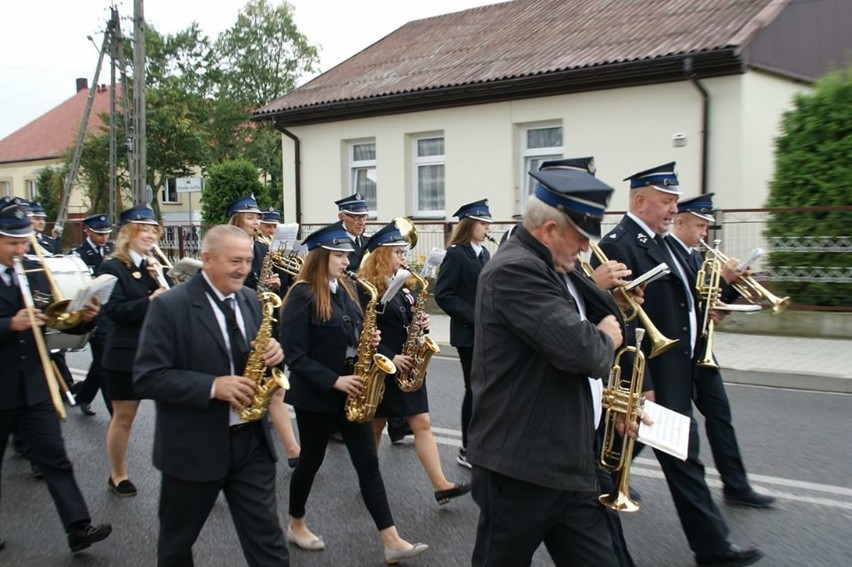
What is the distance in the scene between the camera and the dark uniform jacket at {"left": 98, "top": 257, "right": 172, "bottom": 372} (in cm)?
540

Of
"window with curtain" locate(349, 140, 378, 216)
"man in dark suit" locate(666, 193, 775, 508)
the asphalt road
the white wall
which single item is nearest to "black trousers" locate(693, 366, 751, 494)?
"man in dark suit" locate(666, 193, 775, 508)

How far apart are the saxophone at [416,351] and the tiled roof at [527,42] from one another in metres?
10.2

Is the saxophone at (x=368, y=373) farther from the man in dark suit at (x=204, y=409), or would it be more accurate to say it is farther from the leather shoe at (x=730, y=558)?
the leather shoe at (x=730, y=558)

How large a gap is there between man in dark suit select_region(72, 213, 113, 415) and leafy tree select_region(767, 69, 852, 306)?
8783 millimetres

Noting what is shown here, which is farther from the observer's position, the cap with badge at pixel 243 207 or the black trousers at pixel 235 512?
the cap with badge at pixel 243 207

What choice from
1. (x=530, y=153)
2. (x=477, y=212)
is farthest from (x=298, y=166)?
(x=477, y=212)

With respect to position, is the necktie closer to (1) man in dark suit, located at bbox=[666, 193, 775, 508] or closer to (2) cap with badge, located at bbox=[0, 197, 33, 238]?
(2) cap with badge, located at bbox=[0, 197, 33, 238]

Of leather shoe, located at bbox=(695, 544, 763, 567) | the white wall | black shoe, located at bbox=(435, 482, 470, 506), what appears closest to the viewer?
leather shoe, located at bbox=(695, 544, 763, 567)

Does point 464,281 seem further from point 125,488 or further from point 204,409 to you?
point 204,409

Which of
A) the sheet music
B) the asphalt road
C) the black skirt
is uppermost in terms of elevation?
the sheet music

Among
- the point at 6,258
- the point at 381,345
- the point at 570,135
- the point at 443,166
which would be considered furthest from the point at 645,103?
the point at 6,258

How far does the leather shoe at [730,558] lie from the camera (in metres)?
4.19

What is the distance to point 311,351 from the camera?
4723 millimetres

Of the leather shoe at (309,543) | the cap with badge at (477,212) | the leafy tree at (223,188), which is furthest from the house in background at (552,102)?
the leather shoe at (309,543)
